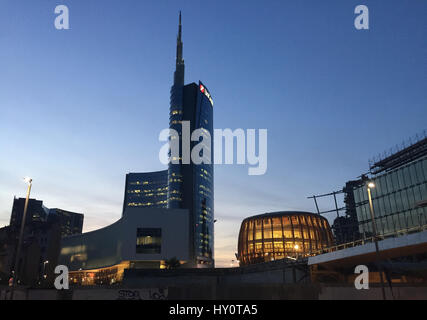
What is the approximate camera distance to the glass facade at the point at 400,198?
82.6 meters

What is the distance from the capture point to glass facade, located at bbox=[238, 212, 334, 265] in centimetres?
8856

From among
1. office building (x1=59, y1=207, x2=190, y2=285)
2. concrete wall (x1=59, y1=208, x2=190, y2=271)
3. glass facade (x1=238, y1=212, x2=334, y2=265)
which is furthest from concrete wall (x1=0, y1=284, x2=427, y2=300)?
concrete wall (x1=59, y1=208, x2=190, y2=271)

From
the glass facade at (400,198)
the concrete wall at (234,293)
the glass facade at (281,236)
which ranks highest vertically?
the glass facade at (400,198)

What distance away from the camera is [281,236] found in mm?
89875

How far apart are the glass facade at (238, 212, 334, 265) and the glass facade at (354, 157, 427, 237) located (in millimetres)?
15563

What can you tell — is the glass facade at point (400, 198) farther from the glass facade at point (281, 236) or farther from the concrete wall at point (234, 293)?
the concrete wall at point (234, 293)

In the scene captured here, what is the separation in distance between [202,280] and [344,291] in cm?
4247

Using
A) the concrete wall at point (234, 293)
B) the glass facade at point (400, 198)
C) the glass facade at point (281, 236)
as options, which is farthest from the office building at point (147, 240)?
the concrete wall at point (234, 293)

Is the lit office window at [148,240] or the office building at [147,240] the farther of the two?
the lit office window at [148,240]

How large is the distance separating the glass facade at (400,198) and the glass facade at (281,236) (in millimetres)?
15563

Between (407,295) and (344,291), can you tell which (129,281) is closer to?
(344,291)

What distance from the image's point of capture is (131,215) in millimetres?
106938
